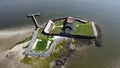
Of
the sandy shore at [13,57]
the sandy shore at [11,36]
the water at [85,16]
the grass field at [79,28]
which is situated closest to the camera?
the sandy shore at [13,57]

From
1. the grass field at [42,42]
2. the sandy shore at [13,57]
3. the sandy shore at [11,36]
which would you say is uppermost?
the grass field at [42,42]

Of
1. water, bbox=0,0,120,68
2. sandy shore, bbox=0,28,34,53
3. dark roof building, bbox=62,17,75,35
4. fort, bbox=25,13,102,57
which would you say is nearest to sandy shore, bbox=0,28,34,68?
sandy shore, bbox=0,28,34,53

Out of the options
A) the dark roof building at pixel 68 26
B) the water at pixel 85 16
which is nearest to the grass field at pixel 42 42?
the dark roof building at pixel 68 26

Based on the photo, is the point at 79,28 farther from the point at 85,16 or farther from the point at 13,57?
the point at 13,57

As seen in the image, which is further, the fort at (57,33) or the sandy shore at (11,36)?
the sandy shore at (11,36)

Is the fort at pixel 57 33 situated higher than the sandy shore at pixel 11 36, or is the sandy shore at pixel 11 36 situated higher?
the fort at pixel 57 33

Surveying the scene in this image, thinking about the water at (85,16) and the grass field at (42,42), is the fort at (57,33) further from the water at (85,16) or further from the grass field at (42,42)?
the water at (85,16)

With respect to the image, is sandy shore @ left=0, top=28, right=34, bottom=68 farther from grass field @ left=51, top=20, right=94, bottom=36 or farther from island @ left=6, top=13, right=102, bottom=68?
grass field @ left=51, top=20, right=94, bottom=36
